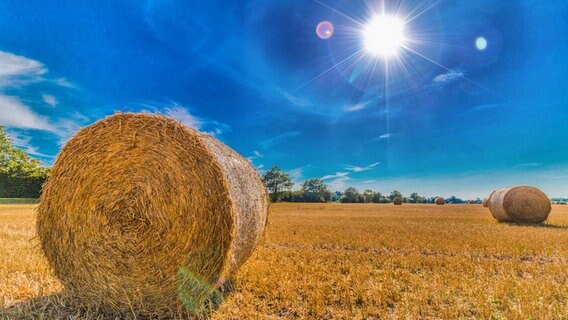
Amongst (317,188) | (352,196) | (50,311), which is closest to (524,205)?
(50,311)

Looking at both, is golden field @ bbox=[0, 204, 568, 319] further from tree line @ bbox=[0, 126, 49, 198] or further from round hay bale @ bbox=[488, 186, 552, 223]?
tree line @ bbox=[0, 126, 49, 198]

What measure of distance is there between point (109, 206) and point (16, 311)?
1444 millimetres

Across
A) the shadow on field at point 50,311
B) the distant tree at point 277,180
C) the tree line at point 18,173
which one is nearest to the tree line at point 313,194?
the distant tree at point 277,180

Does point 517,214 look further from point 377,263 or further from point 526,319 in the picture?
point 526,319

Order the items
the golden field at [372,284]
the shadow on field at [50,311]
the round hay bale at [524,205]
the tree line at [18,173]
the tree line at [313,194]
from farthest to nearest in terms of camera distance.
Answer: the tree line at [313,194]
the tree line at [18,173]
the round hay bale at [524,205]
the golden field at [372,284]
the shadow on field at [50,311]

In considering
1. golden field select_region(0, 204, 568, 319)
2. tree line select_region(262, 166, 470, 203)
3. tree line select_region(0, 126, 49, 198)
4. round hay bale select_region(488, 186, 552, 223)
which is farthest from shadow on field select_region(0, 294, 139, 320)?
tree line select_region(262, 166, 470, 203)

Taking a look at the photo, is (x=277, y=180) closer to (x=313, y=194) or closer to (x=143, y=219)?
(x=313, y=194)

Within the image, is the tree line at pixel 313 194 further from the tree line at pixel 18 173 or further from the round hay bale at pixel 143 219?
the round hay bale at pixel 143 219

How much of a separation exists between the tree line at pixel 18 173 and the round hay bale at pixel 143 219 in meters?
37.3

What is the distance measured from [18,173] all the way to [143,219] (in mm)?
50013

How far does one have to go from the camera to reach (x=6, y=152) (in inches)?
1778

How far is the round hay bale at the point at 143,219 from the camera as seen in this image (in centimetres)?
391

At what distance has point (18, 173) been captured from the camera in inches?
1674

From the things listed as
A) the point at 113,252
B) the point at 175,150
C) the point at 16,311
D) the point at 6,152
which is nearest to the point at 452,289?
the point at 175,150
